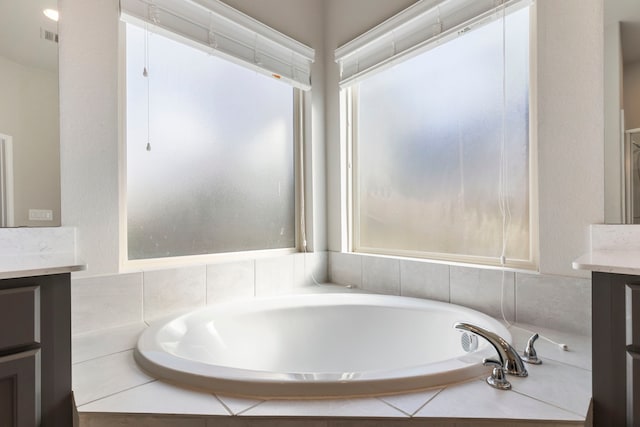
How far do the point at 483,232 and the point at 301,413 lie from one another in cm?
123

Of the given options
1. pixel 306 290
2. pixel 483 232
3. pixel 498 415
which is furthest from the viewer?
pixel 306 290

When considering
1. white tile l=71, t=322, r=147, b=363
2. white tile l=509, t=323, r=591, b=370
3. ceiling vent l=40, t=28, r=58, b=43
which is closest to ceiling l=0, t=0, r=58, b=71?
ceiling vent l=40, t=28, r=58, b=43

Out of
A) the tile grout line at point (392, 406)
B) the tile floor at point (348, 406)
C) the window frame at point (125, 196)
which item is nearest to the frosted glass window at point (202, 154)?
the window frame at point (125, 196)

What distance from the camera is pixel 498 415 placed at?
2.31ft

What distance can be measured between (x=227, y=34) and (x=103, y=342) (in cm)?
152

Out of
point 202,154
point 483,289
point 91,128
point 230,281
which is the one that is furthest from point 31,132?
point 483,289

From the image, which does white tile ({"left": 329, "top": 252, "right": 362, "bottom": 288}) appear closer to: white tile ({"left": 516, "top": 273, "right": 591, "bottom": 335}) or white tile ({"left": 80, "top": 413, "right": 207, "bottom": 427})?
white tile ({"left": 516, "top": 273, "right": 591, "bottom": 335})

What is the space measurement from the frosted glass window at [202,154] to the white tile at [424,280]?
780 millimetres

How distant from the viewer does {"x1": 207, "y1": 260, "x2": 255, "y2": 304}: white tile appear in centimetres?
162

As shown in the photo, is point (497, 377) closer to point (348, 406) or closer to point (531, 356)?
point (531, 356)

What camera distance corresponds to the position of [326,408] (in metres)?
0.75

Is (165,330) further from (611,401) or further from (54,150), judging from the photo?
(611,401)

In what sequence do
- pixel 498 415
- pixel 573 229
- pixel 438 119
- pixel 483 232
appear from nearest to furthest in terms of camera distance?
pixel 498 415
pixel 573 229
pixel 483 232
pixel 438 119

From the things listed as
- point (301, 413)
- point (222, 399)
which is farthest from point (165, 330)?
point (301, 413)
